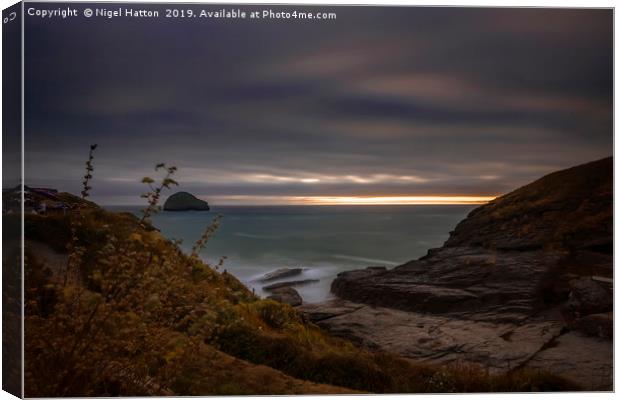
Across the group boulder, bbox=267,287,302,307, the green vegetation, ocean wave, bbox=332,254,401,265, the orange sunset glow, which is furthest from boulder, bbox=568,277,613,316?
boulder, bbox=267,287,302,307

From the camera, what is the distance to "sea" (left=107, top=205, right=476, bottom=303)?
648 centimetres

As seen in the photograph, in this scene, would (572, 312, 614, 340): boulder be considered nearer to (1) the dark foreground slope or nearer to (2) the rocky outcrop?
(1) the dark foreground slope

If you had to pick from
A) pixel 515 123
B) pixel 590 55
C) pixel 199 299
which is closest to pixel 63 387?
pixel 199 299

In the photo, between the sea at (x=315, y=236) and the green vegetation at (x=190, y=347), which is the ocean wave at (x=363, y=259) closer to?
the sea at (x=315, y=236)

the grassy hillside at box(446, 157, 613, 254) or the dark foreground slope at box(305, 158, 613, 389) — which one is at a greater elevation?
the grassy hillside at box(446, 157, 613, 254)

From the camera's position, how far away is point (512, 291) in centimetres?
658

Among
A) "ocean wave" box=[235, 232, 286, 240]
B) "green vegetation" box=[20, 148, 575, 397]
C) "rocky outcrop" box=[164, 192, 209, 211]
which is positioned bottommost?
"green vegetation" box=[20, 148, 575, 397]

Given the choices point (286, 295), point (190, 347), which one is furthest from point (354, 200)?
point (190, 347)

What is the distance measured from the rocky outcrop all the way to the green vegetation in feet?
0.85

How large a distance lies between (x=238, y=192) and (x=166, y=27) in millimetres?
1686

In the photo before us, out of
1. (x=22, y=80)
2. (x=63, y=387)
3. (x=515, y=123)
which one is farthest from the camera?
(x=515, y=123)

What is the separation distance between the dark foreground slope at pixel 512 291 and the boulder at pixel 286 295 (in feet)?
1.02

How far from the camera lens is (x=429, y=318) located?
6.70 m

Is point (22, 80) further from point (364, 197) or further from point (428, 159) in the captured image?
point (428, 159)
